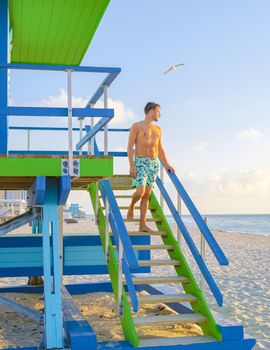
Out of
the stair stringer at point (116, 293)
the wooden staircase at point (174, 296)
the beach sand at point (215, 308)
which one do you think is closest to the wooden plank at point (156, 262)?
the wooden staircase at point (174, 296)

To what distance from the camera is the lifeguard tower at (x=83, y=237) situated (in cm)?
586

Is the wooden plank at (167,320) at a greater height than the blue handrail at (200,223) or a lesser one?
lesser

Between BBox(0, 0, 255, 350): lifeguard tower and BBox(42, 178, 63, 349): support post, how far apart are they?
1 cm

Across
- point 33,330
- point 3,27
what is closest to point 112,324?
point 33,330

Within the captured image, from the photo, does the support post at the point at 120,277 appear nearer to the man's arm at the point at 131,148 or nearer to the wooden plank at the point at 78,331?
the wooden plank at the point at 78,331

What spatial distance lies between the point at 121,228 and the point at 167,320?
1.21 m

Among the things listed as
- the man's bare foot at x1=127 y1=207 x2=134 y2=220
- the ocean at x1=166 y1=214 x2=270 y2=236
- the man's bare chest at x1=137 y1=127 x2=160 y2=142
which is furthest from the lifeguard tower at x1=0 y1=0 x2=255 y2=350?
the ocean at x1=166 y1=214 x2=270 y2=236

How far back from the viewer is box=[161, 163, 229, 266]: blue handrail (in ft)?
19.5

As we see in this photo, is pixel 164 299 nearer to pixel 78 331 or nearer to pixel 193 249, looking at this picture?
pixel 193 249

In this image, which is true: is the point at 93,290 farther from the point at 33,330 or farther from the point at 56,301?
the point at 56,301

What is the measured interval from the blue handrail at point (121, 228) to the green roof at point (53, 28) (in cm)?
327

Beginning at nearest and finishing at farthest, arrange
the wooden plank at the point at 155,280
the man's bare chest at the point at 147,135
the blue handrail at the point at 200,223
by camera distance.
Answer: the blue handrail at the point at 200,223 → the wooden plank at the point at 155,280 → the man's bare chest at the point at 147,135

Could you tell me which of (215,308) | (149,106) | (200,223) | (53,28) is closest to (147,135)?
(149,106)

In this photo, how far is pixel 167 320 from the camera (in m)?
6.08
